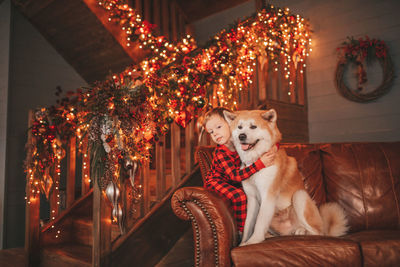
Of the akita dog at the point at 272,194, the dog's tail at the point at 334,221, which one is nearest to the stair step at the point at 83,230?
the akita dog at the point at 272,194

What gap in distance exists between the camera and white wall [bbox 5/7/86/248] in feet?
12.5

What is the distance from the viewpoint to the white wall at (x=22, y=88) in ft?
12.5

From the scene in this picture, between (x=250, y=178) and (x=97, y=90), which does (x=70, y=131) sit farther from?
(x=250, y=178)

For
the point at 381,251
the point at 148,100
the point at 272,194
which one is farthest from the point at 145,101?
the point at 381,251

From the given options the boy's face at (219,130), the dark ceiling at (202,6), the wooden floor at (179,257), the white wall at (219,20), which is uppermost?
the dark ceiling at (202,6)

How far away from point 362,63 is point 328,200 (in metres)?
2.73

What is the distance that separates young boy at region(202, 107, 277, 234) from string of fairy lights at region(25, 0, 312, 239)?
0.61m

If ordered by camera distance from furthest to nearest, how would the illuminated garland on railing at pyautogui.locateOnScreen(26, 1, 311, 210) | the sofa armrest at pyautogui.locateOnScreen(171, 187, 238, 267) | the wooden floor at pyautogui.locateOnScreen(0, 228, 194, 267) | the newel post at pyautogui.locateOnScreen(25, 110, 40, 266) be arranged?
the newel post at pyautogui.locateOnScreen(25, 110, 40, 266), the wooden floor at pyautogui.locateOnScreen(0, 228, 194, 267), the illuminated garland on railing at pyautogui.locateOnScreen(26, 1, 311, 210), the sofa armrest at pyautogui.locateOnScreen(171, 187, 238, 267)

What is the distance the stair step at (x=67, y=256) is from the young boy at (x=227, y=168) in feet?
4.32

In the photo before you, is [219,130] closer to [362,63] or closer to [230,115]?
[230,115]

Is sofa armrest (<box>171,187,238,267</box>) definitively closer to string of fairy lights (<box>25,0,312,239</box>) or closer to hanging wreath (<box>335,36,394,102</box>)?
string of fairy lights (<box>25,0,312,239</box>)

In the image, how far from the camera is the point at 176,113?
2.54 m

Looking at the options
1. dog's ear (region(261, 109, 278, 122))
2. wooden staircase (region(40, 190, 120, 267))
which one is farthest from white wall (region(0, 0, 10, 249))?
dog's ear (region(261, 109, 278, 122))

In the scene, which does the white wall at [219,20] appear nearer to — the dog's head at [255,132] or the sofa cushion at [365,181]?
the sofa cushion at [365,181]
